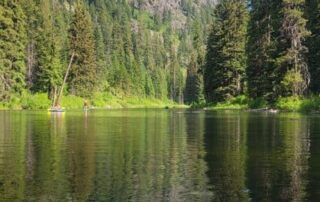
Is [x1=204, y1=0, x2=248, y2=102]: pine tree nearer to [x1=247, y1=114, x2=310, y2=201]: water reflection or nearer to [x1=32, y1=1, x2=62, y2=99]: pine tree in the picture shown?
[x1=32, y1=1, x2=62, y2=99]: pine tree

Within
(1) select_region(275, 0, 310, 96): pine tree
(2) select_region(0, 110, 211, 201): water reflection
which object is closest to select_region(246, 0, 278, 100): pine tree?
(1) select_region(275, 0, 310, 96): pine tree

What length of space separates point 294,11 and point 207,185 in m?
58.9

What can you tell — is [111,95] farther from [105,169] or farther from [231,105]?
[105,169]

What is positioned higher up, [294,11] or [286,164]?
[294,11]

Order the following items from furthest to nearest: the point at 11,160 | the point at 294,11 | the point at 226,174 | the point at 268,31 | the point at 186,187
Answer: the point at 268,31, the point at 294,11, the point at 11,160, the point at 226,174, the point at 186,187

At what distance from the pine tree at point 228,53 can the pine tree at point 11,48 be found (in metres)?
35.7

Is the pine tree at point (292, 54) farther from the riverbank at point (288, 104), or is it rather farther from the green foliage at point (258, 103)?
the green foliage at point (258, 103)

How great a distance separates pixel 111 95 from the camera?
6954 inches

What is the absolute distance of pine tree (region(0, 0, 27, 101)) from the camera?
341 ft

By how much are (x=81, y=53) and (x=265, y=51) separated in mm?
56605

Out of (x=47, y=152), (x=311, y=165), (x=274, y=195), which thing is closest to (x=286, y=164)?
(x=311, y=165)

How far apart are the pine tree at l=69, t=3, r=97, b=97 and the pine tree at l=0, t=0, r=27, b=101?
51.9 feet

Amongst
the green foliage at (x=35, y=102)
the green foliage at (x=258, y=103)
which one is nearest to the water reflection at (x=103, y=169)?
the green foliage at (x=258, y=103)

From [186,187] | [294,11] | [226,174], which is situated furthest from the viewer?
[294,11]
